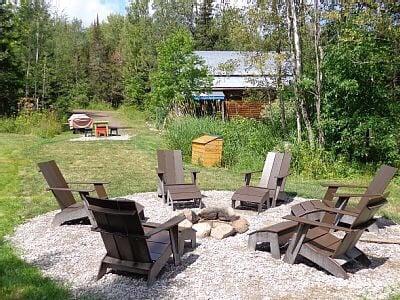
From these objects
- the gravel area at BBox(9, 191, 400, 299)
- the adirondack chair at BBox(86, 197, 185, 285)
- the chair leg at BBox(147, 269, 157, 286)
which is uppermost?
the adirondack chair at BBox(86, 197, 185, 285)

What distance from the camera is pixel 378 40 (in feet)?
35.3

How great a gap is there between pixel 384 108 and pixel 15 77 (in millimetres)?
16795

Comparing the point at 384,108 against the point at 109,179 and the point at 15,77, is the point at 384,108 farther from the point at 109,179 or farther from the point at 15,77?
the point at 15,77

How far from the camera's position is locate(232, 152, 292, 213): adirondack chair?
670 centimetres

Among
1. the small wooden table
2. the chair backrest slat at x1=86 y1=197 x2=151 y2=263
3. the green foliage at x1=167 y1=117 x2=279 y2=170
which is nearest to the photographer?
the chair backrest slat at x1=86 y1=197 x2=151 y2=263

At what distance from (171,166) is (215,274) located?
3.56m

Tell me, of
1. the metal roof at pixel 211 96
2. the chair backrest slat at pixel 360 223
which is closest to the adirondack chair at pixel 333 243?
the chair backrest slat at pixel 360 223

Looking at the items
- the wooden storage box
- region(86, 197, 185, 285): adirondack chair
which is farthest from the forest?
region(86, 197, 185, 285): adirondack chair

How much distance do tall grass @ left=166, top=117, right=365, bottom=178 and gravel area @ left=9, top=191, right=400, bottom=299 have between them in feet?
15.4

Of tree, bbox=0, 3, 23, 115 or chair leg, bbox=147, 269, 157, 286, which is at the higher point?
tree, bbox=0, 3, 23, 115

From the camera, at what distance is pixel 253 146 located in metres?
11.8

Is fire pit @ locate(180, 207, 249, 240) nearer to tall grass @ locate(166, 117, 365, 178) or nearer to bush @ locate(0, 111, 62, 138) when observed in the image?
tall grass @ locate(166, 117, 365, 178)

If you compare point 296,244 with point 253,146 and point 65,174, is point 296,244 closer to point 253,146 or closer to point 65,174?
point 65,174

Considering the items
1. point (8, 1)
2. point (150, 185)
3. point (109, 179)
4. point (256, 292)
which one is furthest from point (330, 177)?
point (8, 1)
